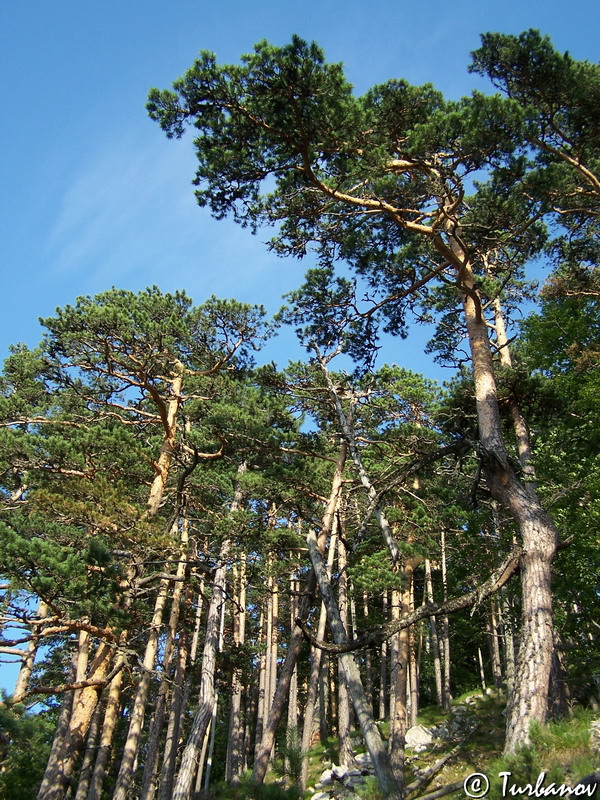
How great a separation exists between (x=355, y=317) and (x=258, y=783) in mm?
10088

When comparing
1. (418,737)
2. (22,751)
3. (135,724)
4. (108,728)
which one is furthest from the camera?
(418,737)

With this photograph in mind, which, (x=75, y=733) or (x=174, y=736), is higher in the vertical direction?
(x=75, y=733)

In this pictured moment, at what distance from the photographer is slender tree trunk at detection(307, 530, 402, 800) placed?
6348mm

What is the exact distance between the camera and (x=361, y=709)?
715 centimetres

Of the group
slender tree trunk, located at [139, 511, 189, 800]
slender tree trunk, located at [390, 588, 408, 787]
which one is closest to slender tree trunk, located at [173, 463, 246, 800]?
slender tree trunk, located at [139, 511, 189, 800]

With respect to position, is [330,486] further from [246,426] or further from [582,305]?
[582,305]

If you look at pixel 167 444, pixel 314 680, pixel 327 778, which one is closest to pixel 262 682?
pixel 314 680

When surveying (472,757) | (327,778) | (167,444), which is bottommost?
(327,778)

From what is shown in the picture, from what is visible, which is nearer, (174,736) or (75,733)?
(75,733)

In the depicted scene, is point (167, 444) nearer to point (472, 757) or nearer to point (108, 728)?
point (108, 728)

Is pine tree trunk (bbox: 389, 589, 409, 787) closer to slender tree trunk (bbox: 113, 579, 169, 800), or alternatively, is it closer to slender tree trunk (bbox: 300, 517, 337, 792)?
slender tree trunk (bbox: 300, 517, 337, 792)

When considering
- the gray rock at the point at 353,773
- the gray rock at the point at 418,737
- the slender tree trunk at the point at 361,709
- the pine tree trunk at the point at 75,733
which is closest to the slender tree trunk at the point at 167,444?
the pine tree trunk at the point at 75,733

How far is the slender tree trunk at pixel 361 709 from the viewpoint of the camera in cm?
635

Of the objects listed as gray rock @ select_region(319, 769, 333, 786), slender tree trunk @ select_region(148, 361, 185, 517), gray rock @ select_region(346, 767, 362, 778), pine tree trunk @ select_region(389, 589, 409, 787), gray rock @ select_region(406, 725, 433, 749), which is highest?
slender tree trunk @ select_region(148, 361, 185, 517)
